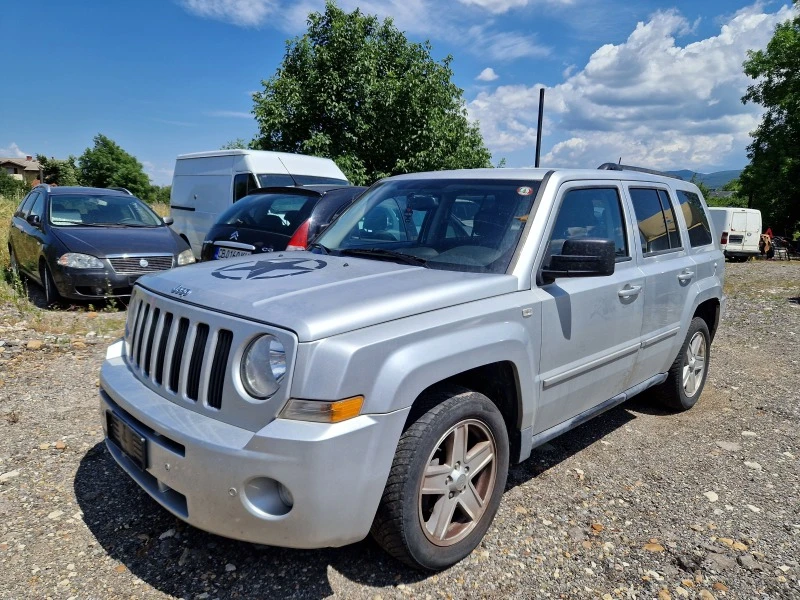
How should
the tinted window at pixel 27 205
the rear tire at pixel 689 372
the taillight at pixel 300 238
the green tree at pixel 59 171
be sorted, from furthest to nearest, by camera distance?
the green tree at pixel 59 171 → the tinted window at pixel 27 205 → the taillight at pixel 300 238 → the rear tire at pixel 689 372

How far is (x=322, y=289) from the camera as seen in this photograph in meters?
2.53

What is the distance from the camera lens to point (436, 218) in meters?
3.52

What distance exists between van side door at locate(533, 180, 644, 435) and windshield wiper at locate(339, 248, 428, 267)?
638mm

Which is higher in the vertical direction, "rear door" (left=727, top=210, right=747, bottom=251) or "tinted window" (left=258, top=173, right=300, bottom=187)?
"tinted window" (left=258, top=173, right=300, bottom=187)

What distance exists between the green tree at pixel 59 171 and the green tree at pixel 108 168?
111 centimetres

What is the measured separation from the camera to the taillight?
19.7 ft

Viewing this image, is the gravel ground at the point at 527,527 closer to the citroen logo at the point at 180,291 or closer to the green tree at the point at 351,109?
the citroen logo at the point at 180,291

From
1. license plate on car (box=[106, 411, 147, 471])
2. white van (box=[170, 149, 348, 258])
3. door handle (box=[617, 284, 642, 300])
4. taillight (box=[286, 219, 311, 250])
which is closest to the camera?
license plate on car (box=[106, 411, 147, 471])

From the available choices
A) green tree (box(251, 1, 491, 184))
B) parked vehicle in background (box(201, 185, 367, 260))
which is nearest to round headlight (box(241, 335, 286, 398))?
parked vehicle in background (box(201, 185, 367, 260))

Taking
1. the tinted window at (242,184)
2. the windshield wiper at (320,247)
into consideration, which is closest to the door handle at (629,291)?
the windshield wiper at (320,247)

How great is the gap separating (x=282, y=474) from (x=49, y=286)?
6896mm

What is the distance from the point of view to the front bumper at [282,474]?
2064mm

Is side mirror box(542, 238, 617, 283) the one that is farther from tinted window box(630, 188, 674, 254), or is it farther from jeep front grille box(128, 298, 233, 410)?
jeep front grille box(128, 298, 233, 410)

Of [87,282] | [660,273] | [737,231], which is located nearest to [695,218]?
[660,273]
